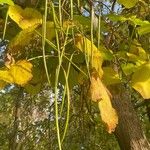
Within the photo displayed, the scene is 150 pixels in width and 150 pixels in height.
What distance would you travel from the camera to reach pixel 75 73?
44.2 inches

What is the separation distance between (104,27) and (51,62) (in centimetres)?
17

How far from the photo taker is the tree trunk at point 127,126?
1666mm

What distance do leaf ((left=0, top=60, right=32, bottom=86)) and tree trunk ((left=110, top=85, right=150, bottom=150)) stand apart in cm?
76

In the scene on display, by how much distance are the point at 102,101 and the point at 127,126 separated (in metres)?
0.86

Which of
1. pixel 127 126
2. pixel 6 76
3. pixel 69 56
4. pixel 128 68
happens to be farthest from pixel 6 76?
pixel 127 126

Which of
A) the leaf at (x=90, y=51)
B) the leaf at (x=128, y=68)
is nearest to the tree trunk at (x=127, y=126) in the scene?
the leaf at (x=128, y=68)

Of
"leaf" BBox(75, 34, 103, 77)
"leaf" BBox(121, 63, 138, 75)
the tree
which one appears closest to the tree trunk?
the tree

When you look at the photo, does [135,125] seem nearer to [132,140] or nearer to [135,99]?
[132,140]

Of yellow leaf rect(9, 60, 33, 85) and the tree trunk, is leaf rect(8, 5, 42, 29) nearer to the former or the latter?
yellow leaf rect(9, 60, 33, 85)

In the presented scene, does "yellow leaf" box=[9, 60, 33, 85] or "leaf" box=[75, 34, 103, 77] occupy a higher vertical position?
"leaf" box=[75, 34, 103, 77]

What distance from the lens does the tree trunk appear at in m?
1.67

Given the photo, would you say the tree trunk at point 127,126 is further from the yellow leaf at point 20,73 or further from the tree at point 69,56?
the yellow leaf at point 20,73

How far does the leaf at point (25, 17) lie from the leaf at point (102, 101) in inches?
7.3

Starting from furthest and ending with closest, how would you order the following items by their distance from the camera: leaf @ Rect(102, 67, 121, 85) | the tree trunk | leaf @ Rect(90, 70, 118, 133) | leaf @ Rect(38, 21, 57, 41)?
1. the tree trunk
2. leaf @ Rect(102, 67, 121, 85)
3. leaf @ Rect(38, 21, 57, 41)
4. leaf @ Rect(90, 70, 118, 133)
